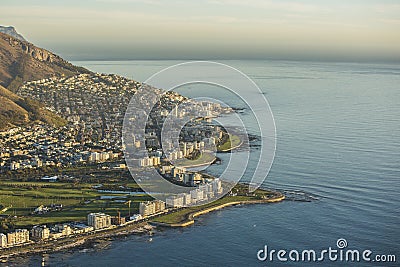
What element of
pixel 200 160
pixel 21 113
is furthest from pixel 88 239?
pixel 21 113

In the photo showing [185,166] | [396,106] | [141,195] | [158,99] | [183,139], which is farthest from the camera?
[396,106]

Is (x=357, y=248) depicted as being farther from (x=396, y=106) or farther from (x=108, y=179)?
(x=396, y=106)

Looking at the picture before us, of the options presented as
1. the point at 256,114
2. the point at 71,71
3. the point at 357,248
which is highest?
the point at 71,71

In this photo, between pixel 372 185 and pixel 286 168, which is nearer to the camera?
pixel 372 185

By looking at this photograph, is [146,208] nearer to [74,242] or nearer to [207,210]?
[207,210]

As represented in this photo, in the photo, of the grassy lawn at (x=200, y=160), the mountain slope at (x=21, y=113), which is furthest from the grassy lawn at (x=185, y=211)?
the mountain slope at (x=21, y=113)

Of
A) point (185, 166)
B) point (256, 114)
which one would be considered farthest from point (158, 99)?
point (185, 166)
